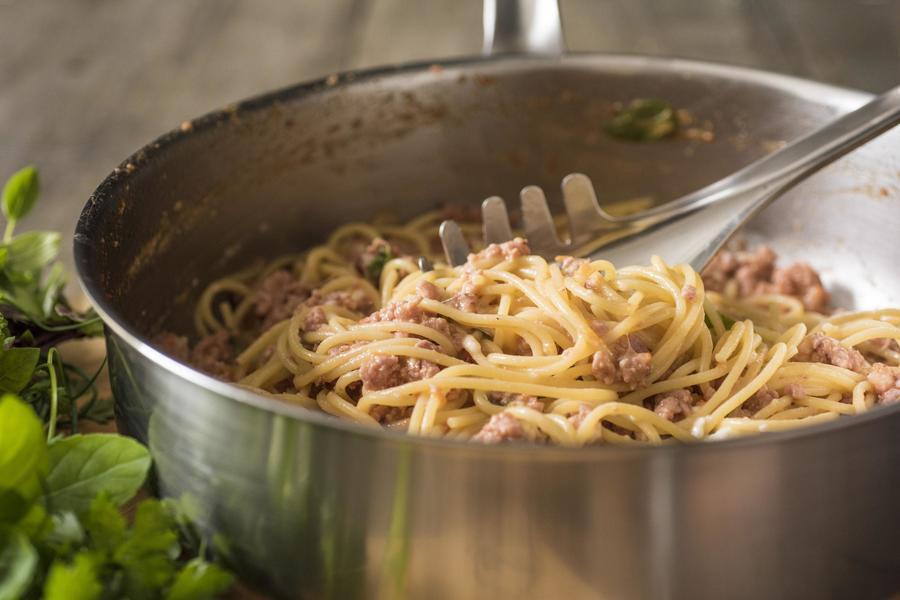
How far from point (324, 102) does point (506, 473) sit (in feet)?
6.91

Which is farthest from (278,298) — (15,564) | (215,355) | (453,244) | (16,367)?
(15,564)

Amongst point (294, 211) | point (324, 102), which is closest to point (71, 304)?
point (294, 211)

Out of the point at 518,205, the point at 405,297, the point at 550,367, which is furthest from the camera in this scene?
the point at 518,205

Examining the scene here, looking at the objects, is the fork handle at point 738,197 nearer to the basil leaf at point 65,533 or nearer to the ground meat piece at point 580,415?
the ground meat piece at point 580,415

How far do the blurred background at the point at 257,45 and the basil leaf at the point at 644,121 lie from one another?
2574 mm

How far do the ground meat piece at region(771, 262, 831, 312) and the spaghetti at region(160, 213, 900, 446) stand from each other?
34cm

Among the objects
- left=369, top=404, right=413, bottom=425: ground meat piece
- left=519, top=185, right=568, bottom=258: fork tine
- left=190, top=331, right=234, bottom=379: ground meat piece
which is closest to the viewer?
left=369, top=404, right=413, bottom=425: ground meat piece

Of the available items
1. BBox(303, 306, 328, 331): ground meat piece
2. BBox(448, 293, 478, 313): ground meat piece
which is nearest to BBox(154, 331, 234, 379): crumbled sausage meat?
BBox(303, 306, 328, 331): ground meat piece

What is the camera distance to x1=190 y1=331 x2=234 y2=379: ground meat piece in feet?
9.78

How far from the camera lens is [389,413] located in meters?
2.51

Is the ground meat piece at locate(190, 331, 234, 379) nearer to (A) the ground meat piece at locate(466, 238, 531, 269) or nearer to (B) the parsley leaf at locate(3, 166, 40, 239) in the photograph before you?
Result: (B) the parsley leaf at locate(3, 166, 40, 239)

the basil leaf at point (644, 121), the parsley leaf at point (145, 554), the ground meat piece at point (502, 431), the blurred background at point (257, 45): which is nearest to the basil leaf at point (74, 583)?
the parsley leaf at point (145, 554)

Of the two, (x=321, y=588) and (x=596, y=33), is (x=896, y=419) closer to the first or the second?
(x=321, y=588)

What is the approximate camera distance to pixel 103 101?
6.37 m
